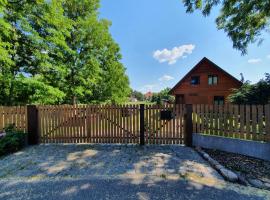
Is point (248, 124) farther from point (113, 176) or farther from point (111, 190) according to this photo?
point (111, 190)

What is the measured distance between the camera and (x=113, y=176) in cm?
436

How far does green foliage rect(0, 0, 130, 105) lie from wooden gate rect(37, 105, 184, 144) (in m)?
3.61

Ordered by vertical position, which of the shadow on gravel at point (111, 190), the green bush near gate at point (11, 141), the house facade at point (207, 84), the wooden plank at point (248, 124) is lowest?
the shadow on gravel at point (111, 190)

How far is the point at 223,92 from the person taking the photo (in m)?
22.2

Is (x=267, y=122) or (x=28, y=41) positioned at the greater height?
(x=28, y=41)

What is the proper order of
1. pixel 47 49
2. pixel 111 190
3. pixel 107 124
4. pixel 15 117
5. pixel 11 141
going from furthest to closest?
pixel 47 49 < pixel 15 117 < pixel 107 124 < pixel 11 141 < pixel 111 190

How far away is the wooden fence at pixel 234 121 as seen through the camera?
5.62 metres

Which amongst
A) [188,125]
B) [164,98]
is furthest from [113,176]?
[164,98]

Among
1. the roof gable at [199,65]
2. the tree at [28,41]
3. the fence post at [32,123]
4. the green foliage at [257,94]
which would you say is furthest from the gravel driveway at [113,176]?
the roof gable at [199,65]

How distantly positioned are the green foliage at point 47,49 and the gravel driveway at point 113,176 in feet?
17.6

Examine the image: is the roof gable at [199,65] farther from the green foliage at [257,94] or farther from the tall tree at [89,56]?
the green foliage at [257,94]

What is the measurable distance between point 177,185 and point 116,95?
1501 centimetres

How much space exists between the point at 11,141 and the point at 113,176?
14.1ft

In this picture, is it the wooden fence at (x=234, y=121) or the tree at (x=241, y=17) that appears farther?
the tree at (x=241, y=17)
